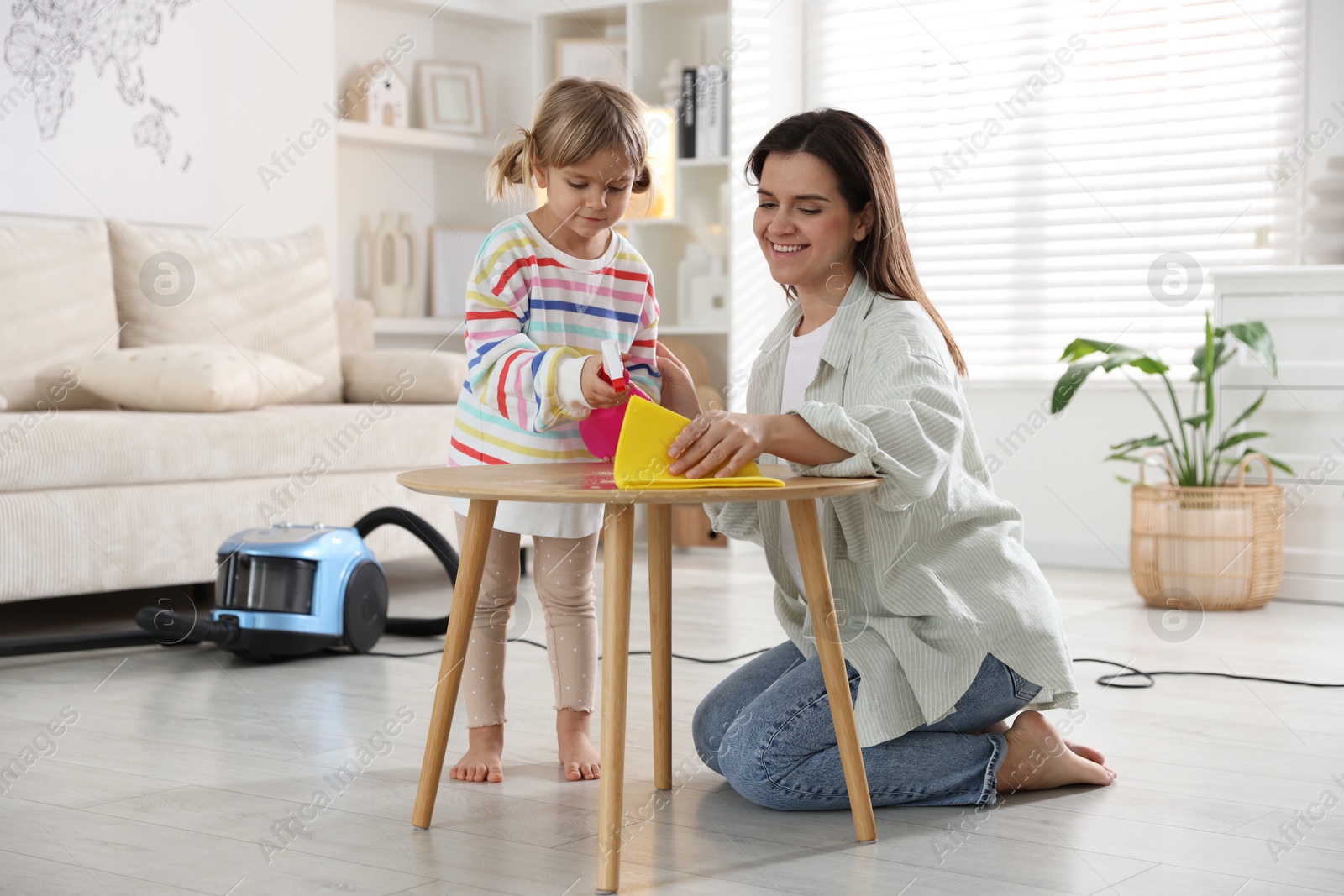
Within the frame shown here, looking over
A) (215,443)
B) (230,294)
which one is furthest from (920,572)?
(230,294)

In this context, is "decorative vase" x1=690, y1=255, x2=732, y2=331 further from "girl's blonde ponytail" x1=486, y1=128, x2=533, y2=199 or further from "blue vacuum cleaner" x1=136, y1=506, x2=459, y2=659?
→ "girl's blonde ponytail" x1=486, y1=128, x2=533, y2=199

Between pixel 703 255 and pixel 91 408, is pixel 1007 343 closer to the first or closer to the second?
pixel 703 255

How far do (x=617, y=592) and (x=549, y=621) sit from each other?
578 millimetres

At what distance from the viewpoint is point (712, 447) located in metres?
1.28

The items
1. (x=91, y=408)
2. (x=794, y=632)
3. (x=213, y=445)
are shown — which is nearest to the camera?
(x=794, y=632)

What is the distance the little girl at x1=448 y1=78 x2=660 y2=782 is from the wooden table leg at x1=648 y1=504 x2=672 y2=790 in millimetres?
114

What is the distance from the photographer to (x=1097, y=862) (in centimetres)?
141

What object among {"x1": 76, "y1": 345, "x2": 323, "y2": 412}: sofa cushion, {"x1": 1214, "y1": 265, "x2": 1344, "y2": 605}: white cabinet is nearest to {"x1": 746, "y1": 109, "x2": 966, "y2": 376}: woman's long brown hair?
{"x1": 76, "y1": 345, "x2": 323, "y2": 412}: sofa cushion

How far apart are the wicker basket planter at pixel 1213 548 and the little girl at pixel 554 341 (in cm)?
188

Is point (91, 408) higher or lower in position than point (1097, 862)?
higher

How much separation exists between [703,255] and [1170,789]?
2.94 m

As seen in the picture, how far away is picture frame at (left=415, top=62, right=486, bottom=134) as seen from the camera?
14.6 ft

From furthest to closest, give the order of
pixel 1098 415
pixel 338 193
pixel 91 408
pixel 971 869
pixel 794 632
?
pixel 338 193 → pixel 1098 415 → pixel 91 408 → pixel 794 632 → pixel 971 869

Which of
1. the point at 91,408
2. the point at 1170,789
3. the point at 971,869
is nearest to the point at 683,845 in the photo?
the point at 971,869
